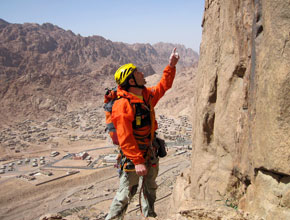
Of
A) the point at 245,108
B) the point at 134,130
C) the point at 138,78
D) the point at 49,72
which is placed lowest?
the point at 134,130

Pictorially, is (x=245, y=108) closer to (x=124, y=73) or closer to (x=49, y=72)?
(x=124, y=73)

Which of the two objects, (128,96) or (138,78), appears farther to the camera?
(138,78)

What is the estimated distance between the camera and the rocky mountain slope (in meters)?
72.4

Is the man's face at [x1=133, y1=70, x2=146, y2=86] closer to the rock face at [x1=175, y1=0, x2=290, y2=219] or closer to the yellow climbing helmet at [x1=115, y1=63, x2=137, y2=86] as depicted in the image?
the yellow climbing helmet at [x1=115, y1=63, x2=137, y2=86]

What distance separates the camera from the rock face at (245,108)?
9.11 ft

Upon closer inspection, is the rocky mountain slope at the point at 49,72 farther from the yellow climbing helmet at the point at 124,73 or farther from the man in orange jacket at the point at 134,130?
the yellow climbing helmet at the point at 124,73

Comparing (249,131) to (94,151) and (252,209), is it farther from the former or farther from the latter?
(94,151)

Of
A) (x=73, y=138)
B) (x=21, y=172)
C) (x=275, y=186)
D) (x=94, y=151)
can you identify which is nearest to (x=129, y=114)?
(x=275, y=186)

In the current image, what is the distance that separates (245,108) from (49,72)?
3918 inches

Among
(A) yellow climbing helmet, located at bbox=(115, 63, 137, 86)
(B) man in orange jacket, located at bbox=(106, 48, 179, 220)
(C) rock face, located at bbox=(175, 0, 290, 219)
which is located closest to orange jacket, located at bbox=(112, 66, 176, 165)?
(B) man in orange jacket, located at bbox=(106, 48, 179, 220)

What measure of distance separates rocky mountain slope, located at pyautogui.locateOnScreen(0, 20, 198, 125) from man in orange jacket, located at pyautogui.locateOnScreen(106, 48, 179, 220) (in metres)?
69.4

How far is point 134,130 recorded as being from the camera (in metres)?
3.82

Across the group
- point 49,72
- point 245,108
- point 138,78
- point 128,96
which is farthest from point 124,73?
point 49,72

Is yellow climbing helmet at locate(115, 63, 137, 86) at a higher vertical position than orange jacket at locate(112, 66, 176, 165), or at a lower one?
higher
